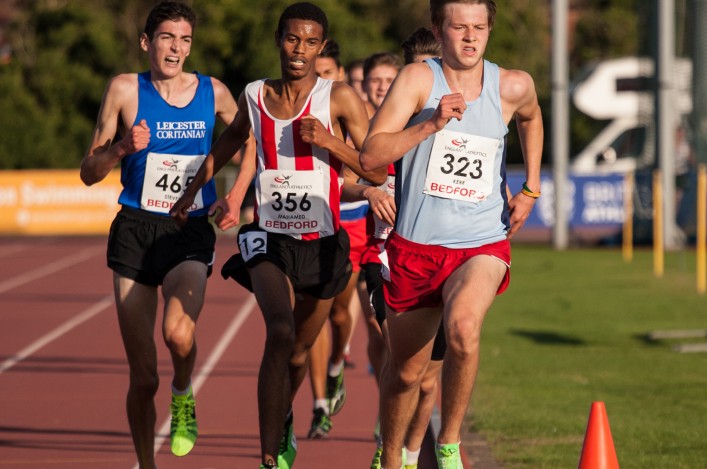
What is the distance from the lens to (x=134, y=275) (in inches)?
280

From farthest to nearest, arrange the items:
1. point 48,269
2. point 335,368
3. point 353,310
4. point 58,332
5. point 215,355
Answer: point 48,269
point 58,332
point 215,355
point 353,310
point 335,368

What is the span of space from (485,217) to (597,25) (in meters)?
46.6

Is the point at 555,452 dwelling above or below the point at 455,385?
below

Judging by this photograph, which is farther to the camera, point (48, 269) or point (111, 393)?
point (48, 269)

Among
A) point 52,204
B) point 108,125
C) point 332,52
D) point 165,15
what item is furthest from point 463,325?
point 52,204

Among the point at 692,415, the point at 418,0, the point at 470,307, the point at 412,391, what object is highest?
the point at 418,0

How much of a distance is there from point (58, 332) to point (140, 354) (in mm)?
8782

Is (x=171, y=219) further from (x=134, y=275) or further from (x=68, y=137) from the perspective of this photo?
(x=68, y=137)

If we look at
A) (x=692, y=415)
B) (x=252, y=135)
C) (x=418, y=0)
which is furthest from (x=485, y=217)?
(x=418, y=0)

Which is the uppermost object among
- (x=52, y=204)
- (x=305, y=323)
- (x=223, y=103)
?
(x=223, y=103)

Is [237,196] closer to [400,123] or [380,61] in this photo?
[400,123]

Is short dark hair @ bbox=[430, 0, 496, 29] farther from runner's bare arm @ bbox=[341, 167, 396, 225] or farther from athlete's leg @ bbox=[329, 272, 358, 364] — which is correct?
athlete's leg @ bbox=[329, 272, 358, 364]

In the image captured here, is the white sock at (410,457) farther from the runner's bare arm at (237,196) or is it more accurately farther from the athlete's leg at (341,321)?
the athlete's leg at (341,321)

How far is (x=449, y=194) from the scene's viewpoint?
6227 millimetres
